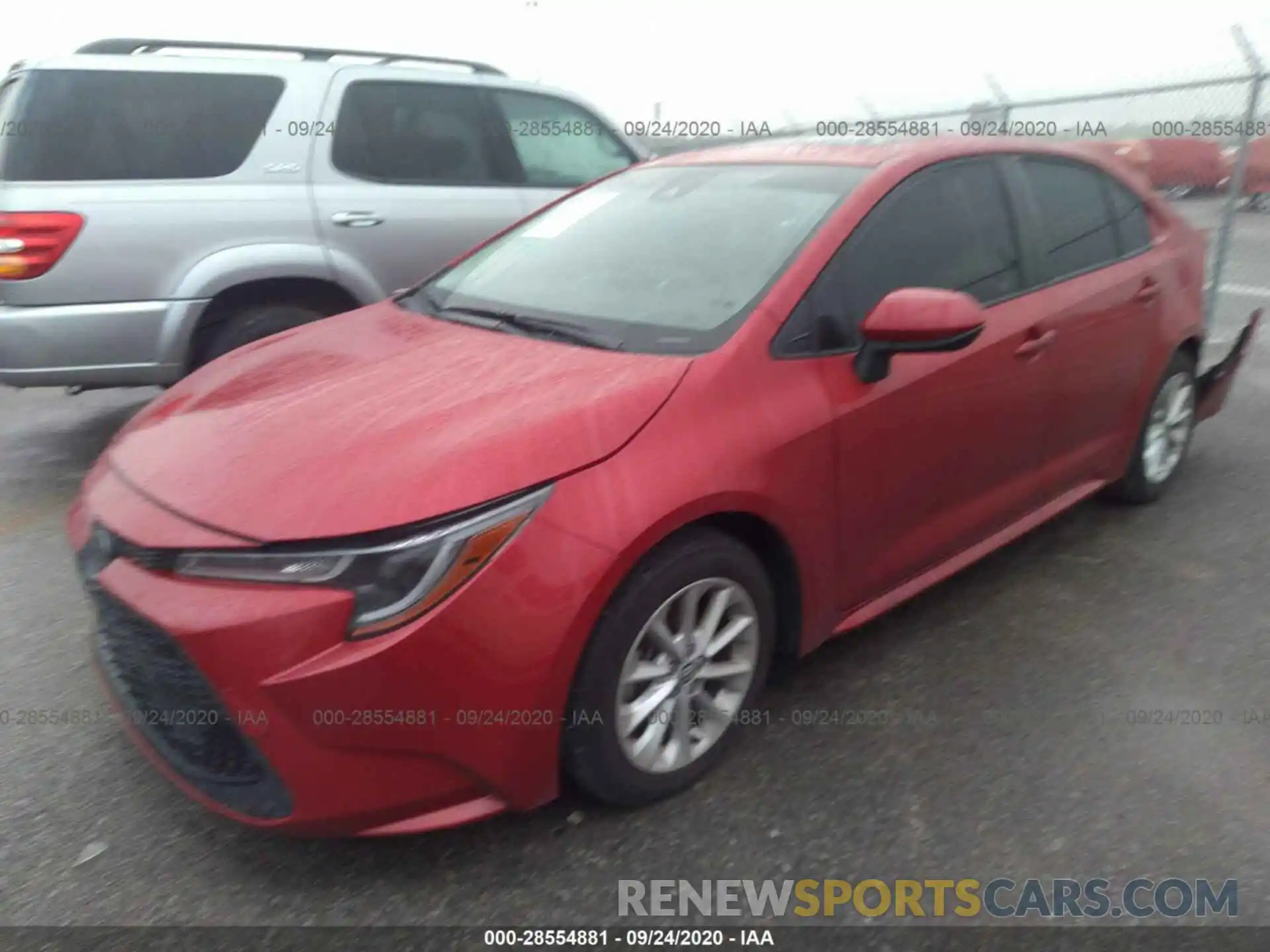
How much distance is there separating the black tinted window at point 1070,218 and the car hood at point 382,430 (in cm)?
176

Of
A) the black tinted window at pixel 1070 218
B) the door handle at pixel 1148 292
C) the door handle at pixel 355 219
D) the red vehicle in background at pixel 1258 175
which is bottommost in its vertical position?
the red vehicle in background at pixel 1258 175

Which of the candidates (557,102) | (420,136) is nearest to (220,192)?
(420,136)

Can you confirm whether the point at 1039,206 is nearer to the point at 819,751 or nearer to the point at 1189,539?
the point at 1189,539

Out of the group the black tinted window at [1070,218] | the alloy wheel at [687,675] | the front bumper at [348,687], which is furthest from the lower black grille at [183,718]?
the black tinted window at [1070,218]

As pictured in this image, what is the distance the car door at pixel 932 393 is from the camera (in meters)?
2.72

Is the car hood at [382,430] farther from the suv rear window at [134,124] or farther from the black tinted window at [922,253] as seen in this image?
the suv rear window at [134,124]

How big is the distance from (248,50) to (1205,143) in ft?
21.8

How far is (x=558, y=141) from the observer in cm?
593

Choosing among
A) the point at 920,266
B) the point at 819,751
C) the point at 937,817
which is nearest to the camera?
the point at 937,817

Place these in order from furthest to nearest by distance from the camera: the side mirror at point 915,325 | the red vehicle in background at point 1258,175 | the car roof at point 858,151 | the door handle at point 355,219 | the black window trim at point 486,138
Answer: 1. the red vehicle in background at point 1258,175
2. the black window trim at point 486,138
3. the door handle at point 355,219
4. the car roof at point 858,151
5. the side mirror at point 915,325

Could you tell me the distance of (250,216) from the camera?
4.71m

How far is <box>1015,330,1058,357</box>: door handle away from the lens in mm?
3201

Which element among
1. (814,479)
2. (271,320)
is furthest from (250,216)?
(814,479)

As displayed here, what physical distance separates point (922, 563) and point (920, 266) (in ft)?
2.97
